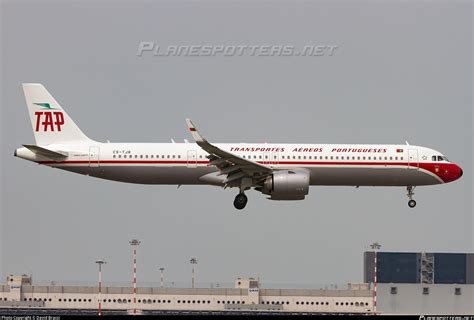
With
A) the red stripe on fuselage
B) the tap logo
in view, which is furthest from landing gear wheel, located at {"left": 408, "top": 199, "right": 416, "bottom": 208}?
the tap logo

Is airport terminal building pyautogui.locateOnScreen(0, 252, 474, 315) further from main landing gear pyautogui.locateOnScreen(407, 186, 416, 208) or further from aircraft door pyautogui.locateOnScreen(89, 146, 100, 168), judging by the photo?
aircraft door pyautogui.locateOnScreen(89, 146, 100, 168)

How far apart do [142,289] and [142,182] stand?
260 ft

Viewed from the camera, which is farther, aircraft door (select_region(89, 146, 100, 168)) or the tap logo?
the tap logo

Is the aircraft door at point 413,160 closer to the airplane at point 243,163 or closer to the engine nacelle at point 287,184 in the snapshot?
the airplane at point 243,163

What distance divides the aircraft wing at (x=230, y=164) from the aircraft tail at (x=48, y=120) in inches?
404

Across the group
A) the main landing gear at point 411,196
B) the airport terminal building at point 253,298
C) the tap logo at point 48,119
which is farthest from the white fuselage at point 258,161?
the airport terminal building at point 253,298

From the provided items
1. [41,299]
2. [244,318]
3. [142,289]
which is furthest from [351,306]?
[244,318]

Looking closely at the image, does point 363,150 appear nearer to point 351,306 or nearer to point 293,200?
point 293,200

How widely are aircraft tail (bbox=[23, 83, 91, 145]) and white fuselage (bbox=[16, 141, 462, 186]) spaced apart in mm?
1860

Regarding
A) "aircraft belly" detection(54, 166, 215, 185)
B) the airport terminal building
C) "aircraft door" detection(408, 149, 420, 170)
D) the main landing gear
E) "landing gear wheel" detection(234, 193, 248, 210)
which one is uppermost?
"aircraft door" detection(408, 149, 420, 170)

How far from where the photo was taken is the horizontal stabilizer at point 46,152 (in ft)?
297

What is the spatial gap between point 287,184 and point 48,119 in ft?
61.2

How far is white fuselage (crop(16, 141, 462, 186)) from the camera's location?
91.3 meters

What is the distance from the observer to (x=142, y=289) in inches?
6683
